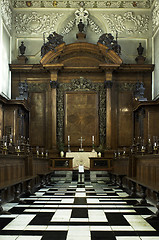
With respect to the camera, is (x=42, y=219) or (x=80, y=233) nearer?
(x=80, y=233)

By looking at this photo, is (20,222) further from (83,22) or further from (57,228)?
(83,22)

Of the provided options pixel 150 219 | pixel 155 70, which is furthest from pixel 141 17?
pixel 150 219

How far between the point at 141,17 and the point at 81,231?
1465 centimetres

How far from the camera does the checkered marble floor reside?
4.75 metres

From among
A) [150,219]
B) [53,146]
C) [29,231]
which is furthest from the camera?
[53,146]

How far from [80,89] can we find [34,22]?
426cm

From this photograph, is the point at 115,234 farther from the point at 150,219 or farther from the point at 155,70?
the point at 155,70

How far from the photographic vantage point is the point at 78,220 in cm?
581

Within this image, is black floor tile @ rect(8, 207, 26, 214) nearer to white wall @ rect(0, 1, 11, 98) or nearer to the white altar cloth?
the white altar cloth

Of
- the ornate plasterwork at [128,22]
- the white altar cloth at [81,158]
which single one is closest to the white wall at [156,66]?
the ornate plasterwork at [128,22]

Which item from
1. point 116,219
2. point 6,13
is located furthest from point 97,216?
point 6,13

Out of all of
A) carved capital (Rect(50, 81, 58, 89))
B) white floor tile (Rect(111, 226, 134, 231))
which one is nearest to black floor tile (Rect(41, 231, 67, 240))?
white floor tile (Rect(111, 226, 134, 231))

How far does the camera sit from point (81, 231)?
4977 mm

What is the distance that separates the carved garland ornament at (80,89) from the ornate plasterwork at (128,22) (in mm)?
3165
